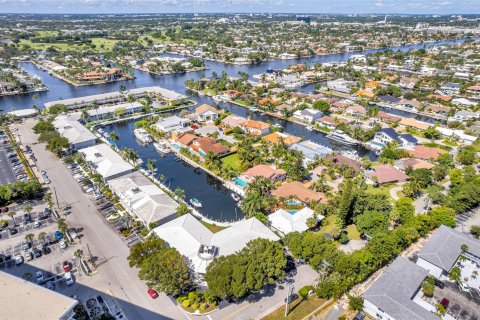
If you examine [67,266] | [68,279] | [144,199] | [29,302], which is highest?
[29,302]

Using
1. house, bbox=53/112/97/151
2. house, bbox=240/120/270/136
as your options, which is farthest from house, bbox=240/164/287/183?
house, bbox=53/112/97/151

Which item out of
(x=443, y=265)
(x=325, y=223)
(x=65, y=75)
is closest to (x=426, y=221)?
(x=443, y=265)

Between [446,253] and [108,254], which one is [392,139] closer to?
[446,253]

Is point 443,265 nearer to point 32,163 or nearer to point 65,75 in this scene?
point 32,163

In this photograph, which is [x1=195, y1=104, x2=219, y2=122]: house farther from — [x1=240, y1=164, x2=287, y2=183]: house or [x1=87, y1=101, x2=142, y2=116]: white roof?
[x1=240, y1=164, x2=287, y2=183]: house

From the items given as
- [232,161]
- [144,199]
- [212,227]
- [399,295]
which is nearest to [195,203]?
[212,227]

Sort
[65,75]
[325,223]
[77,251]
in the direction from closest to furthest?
[77,251], [325,223], [65,75]

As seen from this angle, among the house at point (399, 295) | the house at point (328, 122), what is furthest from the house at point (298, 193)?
the house at point (328, 122)
